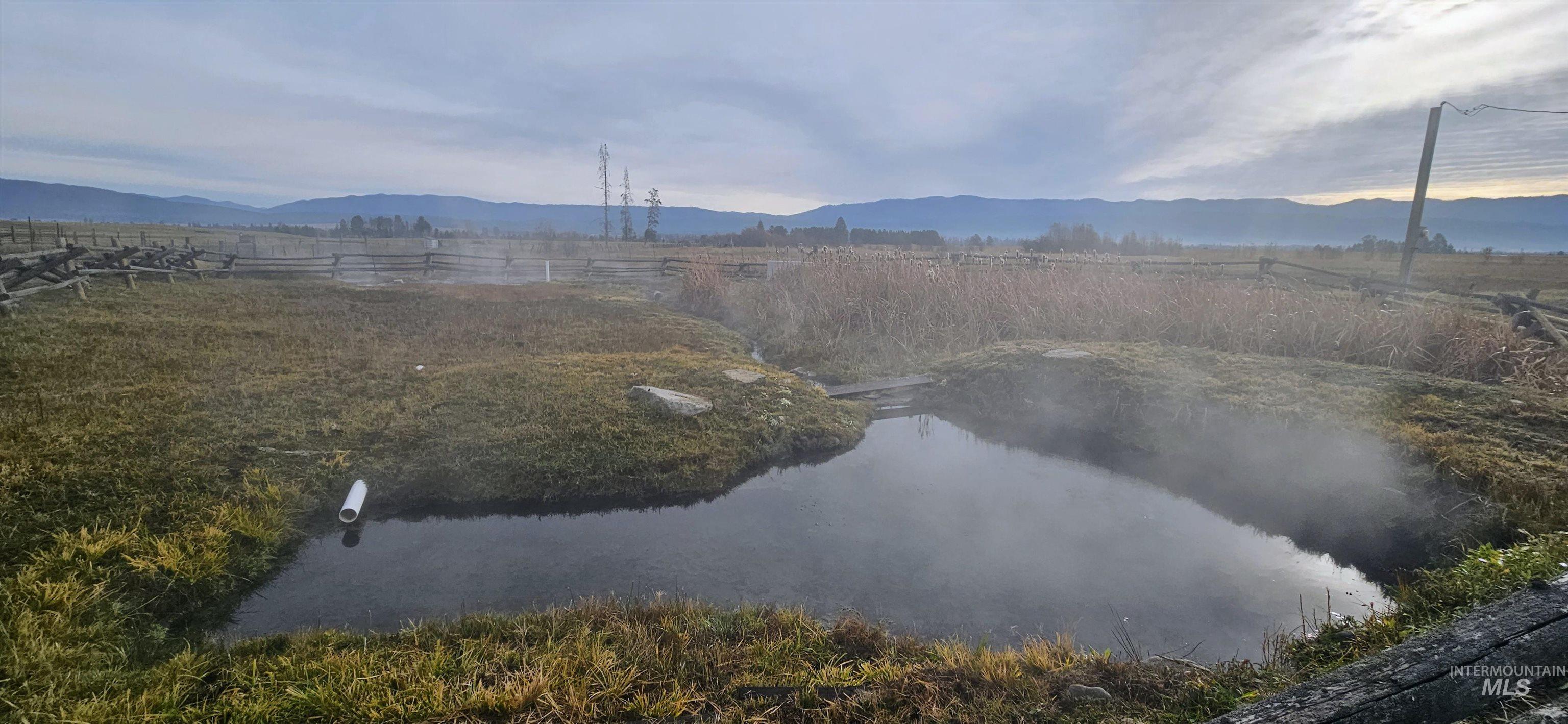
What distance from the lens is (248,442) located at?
6.23 metres

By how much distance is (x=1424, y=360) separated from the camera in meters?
8.64

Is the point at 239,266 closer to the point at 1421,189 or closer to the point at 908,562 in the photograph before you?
the point at 908,562

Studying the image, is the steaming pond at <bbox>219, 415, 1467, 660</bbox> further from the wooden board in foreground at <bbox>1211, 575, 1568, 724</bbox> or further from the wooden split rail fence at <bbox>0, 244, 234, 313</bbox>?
the wooden split rail fence at <bbox>0, 244, 234, 313</bbox>

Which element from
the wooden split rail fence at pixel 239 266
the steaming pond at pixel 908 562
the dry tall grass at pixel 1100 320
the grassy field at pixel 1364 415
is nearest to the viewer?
the grassy field at pixel 1364 415

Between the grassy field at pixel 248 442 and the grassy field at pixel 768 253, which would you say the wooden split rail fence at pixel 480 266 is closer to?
the grassy field at pixel 768 253

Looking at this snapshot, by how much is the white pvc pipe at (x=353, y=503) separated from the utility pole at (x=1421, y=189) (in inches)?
727

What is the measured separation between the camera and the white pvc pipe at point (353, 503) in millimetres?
5379

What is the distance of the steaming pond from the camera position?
169 inches

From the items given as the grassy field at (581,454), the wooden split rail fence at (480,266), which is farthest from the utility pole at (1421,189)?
the wooden split rail fence at (480,266)

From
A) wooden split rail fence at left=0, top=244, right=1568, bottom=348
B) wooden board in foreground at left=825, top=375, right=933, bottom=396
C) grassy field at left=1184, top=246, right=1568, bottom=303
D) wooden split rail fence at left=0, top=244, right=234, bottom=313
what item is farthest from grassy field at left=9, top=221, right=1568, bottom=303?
wooden board in foreground at left=825, top=375, right=933, bottom=396

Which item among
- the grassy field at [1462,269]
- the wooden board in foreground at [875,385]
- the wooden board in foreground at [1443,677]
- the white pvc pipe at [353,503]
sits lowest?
the white pvc pipe at [353,503]

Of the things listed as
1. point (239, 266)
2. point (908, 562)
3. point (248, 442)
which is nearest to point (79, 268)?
point (239, 266)

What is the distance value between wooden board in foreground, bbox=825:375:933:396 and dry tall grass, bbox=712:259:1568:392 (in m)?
0.79

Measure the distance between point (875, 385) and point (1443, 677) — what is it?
328 inches
